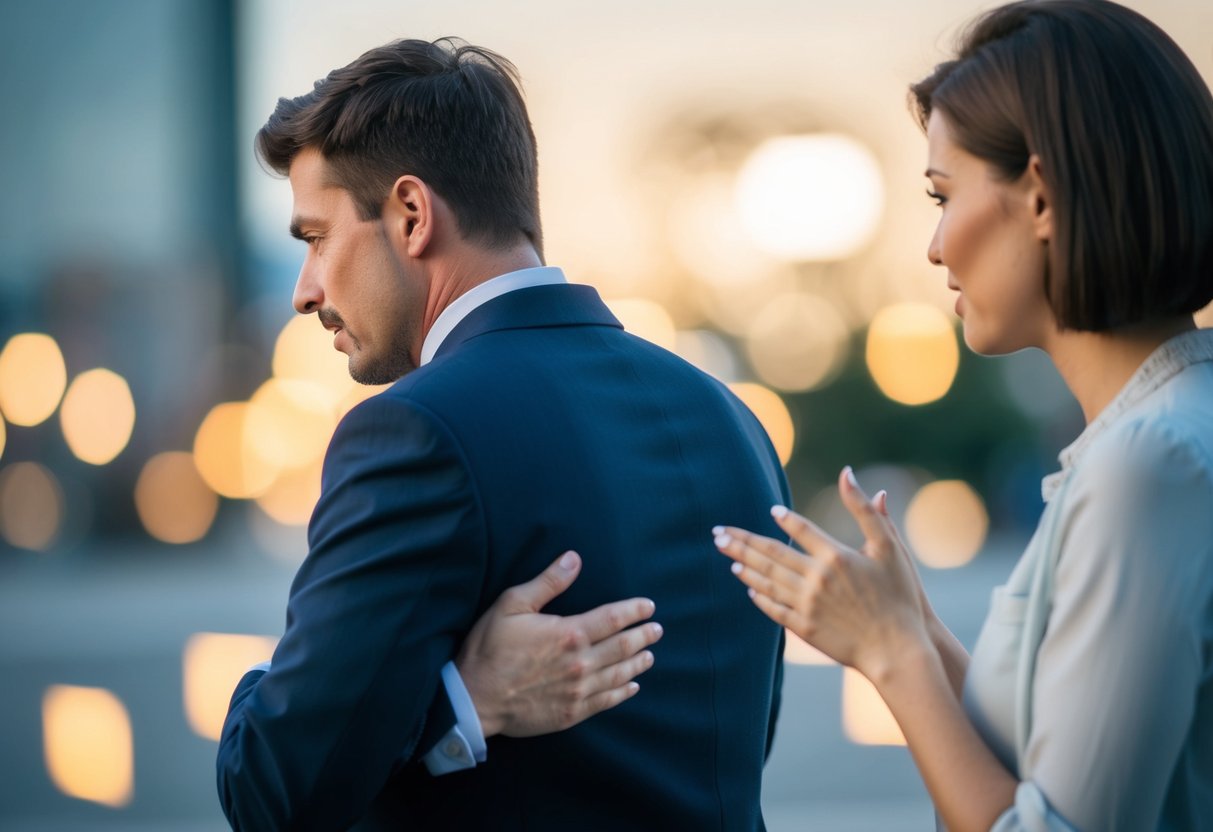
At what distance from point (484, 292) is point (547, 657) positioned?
0.47 meters

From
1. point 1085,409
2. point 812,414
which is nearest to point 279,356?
point 812,414

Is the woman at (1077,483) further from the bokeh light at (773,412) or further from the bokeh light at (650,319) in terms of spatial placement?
the bokeh light at (650,319)

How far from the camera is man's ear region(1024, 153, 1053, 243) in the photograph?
1.22 metres

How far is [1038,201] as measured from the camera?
123cm

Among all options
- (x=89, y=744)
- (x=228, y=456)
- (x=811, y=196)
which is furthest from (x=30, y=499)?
(x=811, y=196)

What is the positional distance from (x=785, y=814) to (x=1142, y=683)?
4.02 meters

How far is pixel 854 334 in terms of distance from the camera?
7.01 m

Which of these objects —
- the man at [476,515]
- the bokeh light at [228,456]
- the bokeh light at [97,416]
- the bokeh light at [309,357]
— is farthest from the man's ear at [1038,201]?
the bokeh light at [97,416]

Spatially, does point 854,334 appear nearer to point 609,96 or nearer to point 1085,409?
point 609,96

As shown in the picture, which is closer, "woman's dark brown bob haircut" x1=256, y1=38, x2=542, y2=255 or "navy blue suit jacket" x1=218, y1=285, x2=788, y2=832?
"navy blue suit jacket" x1=218, y1=285, x2=788, y2=832

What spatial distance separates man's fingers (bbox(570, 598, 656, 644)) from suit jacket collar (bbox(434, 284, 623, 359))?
36cm

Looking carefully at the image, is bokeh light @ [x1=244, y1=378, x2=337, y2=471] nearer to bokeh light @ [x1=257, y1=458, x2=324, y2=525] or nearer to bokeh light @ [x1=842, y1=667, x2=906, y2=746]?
bokeh light @ [x1=257, y1=458, x2=324, y2=525]

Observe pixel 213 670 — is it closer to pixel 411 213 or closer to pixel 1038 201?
pixel 411 213

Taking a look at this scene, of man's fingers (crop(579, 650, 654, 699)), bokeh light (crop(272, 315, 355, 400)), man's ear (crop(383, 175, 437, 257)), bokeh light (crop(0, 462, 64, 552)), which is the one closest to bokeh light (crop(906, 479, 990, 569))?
bokeh light (crop(272, 315, 355, 400))
